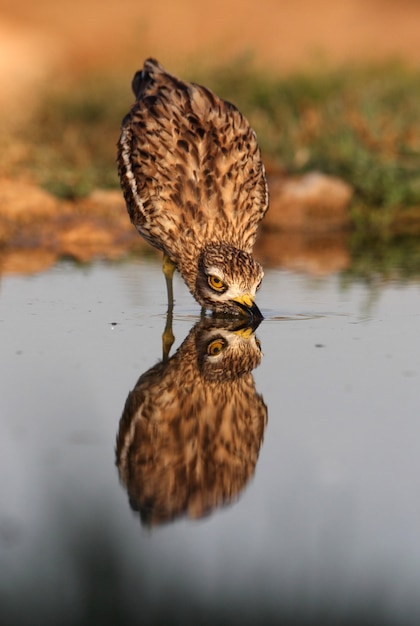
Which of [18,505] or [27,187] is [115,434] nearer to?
[18,505]

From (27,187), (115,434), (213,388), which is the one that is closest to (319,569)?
(115,434)

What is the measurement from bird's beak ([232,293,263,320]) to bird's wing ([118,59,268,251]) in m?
0.91

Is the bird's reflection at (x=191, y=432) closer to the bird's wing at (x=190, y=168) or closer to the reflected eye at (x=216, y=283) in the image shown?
the reflected eye at (x=216, y=283)

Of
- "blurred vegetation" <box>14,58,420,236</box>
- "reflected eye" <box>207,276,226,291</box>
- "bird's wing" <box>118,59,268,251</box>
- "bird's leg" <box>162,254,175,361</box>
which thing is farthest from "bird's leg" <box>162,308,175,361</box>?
"blurred vegetation" <box>14,58,420,236</box>

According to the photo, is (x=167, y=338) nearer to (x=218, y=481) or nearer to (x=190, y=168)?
(x=190, y=168)

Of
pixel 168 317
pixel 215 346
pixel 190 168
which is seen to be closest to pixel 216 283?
pixel 168 317

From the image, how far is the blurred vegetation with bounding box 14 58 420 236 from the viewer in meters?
14.7

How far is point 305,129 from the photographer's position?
55.9 ft

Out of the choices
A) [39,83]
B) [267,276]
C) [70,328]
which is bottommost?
[70,328]

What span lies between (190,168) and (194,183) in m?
0.16

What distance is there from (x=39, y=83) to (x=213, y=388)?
48.0 feet

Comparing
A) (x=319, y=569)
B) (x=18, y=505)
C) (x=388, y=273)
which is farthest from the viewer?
(x=388, y=273)

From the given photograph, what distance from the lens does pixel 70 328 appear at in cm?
783

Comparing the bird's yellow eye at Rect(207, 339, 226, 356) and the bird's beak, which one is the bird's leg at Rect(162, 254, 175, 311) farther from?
the bird's yellow eye at Rect(207, 339, 226, 356)
